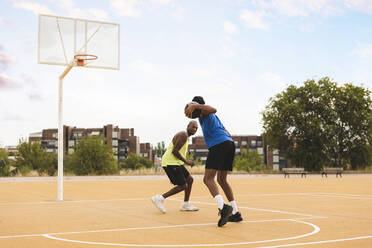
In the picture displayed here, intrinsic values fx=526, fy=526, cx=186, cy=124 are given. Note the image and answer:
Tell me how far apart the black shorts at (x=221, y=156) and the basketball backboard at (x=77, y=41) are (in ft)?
24.4

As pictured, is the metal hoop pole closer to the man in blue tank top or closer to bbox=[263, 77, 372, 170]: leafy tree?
the man in blue tank top

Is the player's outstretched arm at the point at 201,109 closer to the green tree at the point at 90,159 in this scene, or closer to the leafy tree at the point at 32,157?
the green tree at the point at 90,159

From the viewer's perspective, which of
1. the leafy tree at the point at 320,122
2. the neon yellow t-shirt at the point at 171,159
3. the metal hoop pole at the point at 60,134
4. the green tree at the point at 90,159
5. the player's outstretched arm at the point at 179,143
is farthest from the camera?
the leafy tree at the point at 320,122

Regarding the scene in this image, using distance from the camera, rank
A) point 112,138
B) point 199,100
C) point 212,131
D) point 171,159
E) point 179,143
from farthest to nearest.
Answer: point 112,138
point 171,159
point 179,143
point 199,100
point 212,131

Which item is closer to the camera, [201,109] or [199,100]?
[201,109]

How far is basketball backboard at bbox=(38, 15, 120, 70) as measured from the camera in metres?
14.3

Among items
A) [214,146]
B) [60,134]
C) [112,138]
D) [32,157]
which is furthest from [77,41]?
[112,138]

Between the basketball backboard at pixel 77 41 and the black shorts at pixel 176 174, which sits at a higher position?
the basketball backboard at pixel 77 41

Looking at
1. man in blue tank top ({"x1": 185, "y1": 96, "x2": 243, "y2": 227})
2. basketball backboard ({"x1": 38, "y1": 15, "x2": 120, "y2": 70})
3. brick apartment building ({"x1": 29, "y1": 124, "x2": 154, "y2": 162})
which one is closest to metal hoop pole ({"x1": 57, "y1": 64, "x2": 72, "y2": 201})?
basketball backboard ({"x1": 38, "y1": 15, "x2": 120, "y2": 70})

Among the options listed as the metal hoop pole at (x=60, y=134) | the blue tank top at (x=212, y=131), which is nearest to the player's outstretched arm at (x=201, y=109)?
the blue tank top at (x=212, y=131)

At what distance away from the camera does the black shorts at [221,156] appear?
798 centimetres

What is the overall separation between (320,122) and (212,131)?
43309 mm

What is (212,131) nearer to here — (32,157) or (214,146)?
(214,146)

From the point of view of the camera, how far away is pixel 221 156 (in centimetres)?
798
